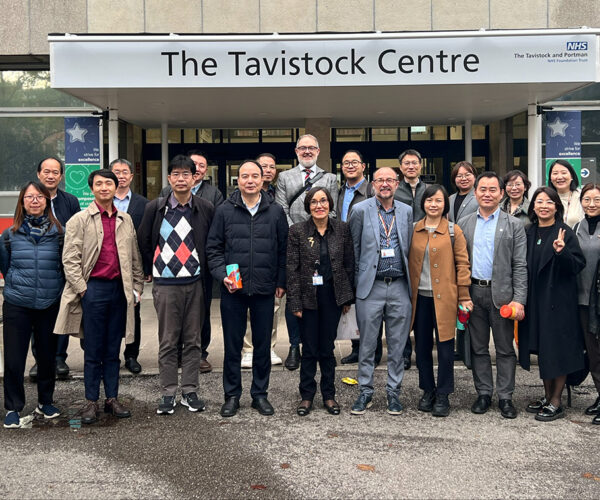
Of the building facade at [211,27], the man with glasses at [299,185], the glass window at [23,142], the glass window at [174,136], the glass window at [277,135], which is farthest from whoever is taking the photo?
the glass window at [277,135]

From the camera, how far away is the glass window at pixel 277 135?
15.6 metres

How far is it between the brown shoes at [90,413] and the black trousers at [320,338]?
171 centimetres

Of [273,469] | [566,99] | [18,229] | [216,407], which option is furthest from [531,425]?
[566,99]

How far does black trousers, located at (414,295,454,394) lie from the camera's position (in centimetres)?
531

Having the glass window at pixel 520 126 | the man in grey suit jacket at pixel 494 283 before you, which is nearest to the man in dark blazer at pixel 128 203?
the man in grey suit jacket at pixel 494 283

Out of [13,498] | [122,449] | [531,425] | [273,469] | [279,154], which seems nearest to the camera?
[13,498]

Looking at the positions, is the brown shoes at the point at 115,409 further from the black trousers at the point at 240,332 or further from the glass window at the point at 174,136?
the glass window at the point at 174,136

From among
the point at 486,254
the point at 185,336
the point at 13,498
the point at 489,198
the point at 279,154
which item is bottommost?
the point at 13,498

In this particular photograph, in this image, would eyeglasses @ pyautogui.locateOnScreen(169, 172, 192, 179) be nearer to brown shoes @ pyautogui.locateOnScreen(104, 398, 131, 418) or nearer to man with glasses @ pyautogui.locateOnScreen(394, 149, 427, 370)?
brown shoes @ pyautogui.locateOnScreen(104, 398, 131, 418)

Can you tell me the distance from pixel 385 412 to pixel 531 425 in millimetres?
1168

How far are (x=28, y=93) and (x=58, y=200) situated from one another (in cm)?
870

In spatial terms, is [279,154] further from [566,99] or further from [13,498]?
[13,498]

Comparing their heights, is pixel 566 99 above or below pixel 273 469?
above

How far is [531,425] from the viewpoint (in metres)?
5.03
